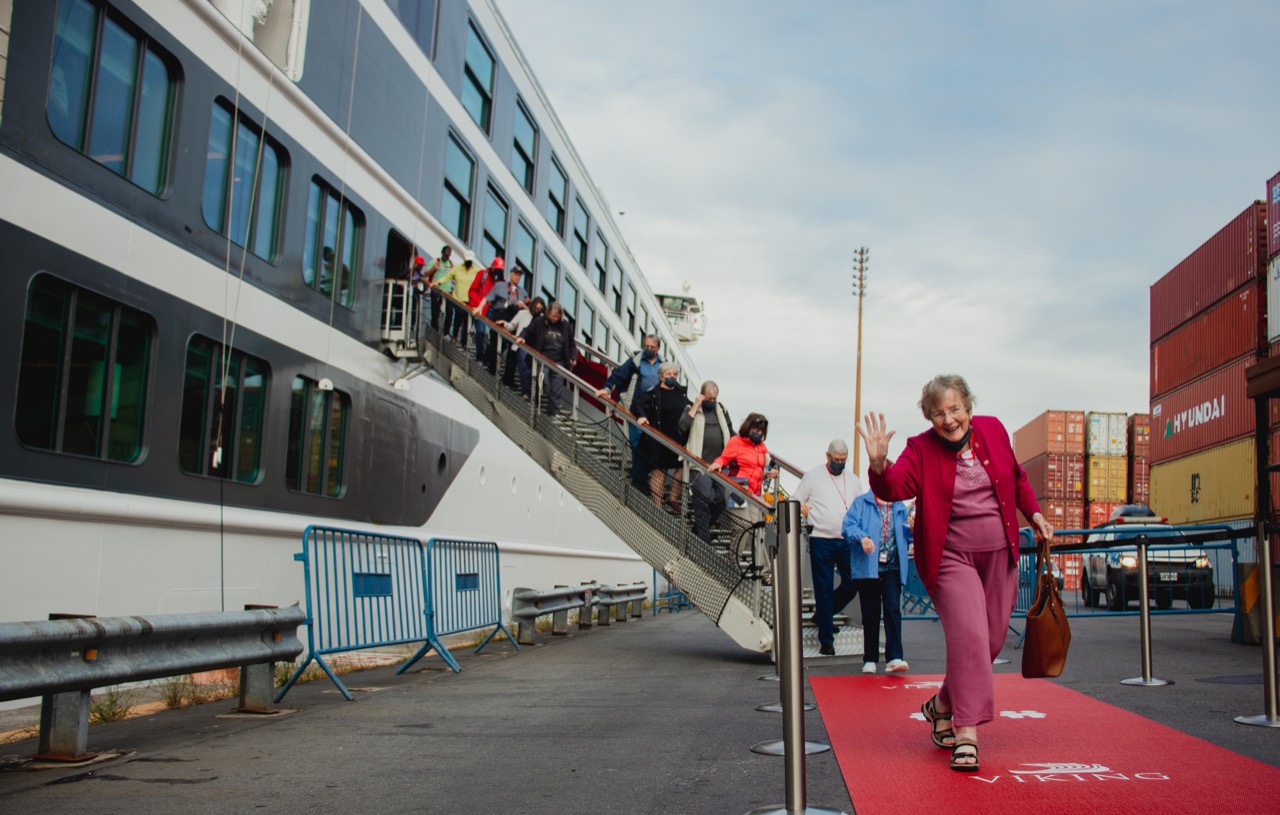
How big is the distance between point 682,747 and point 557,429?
7892 mm

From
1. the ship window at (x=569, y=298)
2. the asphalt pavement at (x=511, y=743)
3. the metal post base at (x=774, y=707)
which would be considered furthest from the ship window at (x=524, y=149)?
the metal post base at (x=774, y=707)

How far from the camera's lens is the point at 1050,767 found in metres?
4.89

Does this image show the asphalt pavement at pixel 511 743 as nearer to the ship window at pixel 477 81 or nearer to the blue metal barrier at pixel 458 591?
the blue metal barrier at pixel 458 591

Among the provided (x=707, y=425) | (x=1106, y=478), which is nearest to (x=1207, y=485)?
(x=1106, y=478)

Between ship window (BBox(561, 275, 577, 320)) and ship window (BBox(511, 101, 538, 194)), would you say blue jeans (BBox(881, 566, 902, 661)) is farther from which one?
ship window (BBox(561, 275, 577, 320))

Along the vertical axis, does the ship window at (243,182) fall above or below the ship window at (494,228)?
below

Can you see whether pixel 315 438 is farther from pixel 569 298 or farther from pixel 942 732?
pixel 569 298

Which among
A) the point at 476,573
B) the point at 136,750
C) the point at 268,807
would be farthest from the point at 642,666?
the point at 268,807

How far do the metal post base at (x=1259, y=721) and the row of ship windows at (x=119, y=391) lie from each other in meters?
7.73

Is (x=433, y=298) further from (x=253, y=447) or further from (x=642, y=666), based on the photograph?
(x=642, y=666)

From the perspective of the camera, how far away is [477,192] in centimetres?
1784

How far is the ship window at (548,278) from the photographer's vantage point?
2200 cm

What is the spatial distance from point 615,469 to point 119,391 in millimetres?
5481

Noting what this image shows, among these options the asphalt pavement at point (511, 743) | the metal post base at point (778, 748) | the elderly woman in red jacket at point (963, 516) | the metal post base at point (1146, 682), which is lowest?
the asphalt pavement at point (511, 743)
